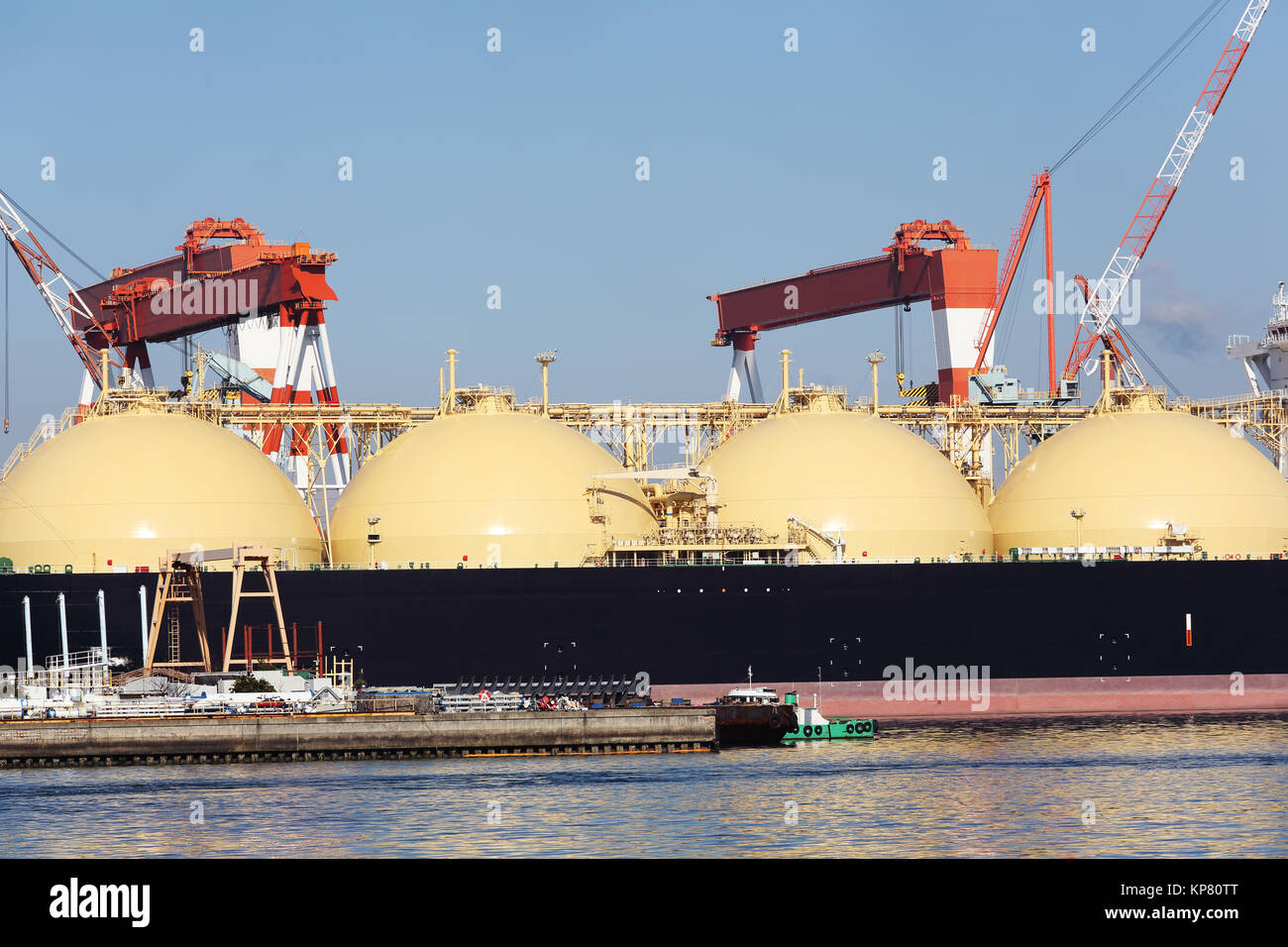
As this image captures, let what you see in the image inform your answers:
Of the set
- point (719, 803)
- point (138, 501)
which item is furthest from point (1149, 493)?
point (138, 501)

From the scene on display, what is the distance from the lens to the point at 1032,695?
2795 inches

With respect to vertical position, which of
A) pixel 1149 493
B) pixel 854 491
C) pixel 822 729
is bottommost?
Answer: pixel 822 729

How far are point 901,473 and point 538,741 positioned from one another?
83.0ft

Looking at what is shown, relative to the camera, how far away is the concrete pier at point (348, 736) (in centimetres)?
5747

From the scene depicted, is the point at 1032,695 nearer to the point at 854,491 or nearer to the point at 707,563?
the point at 854,491

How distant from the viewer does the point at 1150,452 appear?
7825 centimetres

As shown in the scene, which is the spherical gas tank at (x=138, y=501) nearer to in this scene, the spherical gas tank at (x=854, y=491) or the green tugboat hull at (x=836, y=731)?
the spherical gas tank at (x=854, y=491)

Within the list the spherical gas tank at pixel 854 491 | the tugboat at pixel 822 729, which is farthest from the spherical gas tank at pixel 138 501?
the tugboat at pixel 822 729

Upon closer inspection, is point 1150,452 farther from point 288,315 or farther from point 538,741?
point 288,315

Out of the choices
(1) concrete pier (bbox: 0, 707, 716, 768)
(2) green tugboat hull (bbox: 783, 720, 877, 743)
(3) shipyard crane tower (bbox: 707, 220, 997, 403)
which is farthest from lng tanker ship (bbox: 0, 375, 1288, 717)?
(3) shipyard crane tower (bbox: 707, 220, 997, 403)

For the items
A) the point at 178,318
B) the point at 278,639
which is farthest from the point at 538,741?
the point at 178,318

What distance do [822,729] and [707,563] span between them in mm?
13269

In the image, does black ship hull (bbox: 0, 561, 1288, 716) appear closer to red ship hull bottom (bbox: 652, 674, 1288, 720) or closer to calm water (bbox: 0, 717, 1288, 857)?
red ship hull bottom (bbox: 652, 674, 1288, 720)

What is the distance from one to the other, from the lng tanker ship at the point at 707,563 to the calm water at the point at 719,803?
11.5m
